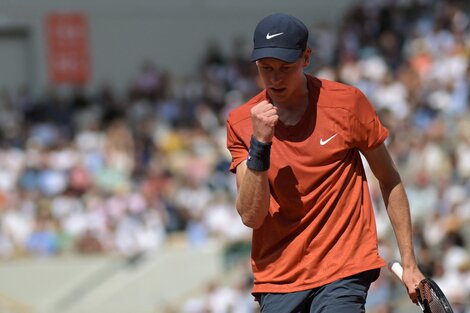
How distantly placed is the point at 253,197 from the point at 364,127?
1.95 feet

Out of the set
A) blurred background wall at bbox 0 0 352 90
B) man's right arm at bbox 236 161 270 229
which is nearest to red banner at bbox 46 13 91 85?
blurred background wall at bbox 0 0 352 90

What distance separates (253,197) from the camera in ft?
16.4

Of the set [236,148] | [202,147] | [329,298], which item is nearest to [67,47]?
[202,147]

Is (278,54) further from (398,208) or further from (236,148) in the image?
(398,208)

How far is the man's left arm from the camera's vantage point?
5.29m

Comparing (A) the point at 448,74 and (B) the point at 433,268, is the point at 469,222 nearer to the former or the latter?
(B) the point at 433,268

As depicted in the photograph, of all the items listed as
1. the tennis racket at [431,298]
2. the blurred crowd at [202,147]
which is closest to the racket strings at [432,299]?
the tennis racket at [431,298]

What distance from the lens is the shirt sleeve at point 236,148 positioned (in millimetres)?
5258

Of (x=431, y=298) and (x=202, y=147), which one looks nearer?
(x=431, y=298)

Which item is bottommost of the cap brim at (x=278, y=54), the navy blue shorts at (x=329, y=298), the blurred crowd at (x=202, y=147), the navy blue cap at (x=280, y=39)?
the blurred crowd at (x=202, y=147)

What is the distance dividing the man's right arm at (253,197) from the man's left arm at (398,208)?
0.56 m

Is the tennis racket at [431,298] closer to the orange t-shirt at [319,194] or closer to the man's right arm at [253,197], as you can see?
the orange t-shirt at [319,194]

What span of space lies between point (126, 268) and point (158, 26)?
8378mm

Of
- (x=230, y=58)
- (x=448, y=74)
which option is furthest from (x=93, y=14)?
(x=448, y=74)
